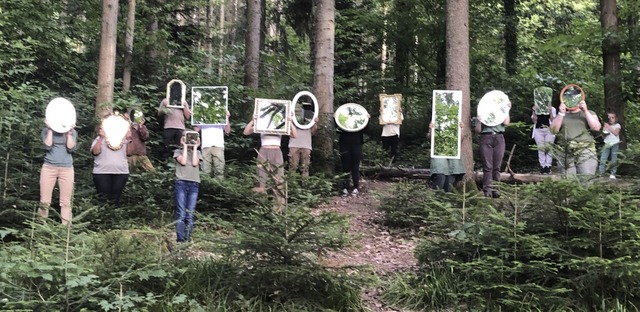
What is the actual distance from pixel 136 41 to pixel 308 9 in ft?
18.6

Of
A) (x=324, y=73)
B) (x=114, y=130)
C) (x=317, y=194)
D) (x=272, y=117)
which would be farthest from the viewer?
(x=324, y=73)

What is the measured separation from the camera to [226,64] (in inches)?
742

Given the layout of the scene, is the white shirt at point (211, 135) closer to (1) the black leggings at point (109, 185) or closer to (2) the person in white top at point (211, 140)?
(2) the person in white top at point (211, 140)

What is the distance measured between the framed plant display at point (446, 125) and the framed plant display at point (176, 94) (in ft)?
16.1

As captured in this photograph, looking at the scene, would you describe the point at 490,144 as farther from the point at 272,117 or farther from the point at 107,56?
the point at 107,56

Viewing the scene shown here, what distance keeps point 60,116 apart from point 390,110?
719 cm

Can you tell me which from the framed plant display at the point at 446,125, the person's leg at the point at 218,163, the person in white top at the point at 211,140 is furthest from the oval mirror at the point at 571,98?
the person in white top at the point at 211,140

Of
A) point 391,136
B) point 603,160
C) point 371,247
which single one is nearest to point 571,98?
point 603,160

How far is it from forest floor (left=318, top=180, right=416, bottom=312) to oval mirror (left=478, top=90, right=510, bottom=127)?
230 cm

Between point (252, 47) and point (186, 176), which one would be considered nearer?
point (186, 176)

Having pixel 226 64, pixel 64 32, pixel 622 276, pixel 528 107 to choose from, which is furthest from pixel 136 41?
pixel 622 276

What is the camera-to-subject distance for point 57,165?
Result: 7.59m

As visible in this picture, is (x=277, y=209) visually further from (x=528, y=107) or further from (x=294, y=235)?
(x=528, y=107)

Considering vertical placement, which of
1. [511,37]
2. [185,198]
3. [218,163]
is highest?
[511,37]
